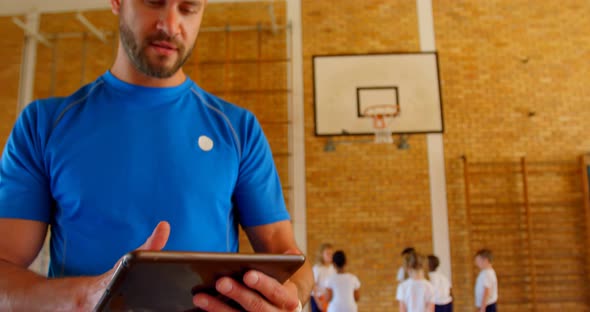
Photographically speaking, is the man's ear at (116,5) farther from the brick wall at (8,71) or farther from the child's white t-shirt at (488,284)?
the brick wall at (8,71)

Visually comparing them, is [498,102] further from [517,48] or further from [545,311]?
[545,311]

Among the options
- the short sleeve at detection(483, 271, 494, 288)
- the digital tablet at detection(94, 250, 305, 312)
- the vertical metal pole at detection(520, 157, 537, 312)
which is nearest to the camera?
the digital tablet at detection(94, 250, 305, 312)

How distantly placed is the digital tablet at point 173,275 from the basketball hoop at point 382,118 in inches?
251

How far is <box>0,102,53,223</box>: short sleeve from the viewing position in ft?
3.17

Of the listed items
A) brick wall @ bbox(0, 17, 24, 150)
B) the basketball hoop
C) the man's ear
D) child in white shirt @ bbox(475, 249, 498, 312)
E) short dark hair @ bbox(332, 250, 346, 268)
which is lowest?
child in white shirt @ bbox(475, 249, 498, 312)

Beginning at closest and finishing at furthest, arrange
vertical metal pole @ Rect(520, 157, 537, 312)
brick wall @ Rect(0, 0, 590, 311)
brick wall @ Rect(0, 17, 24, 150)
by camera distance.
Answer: vertical metal pole @ Rect(520, 157, 537, 312) < brick wall @ Rect(0, 0, 590, 311) < brick wall @ Rect(0, 17, 24, 150)

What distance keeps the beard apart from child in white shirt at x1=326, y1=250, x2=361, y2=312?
4434 millimetres

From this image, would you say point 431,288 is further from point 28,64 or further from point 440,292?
point 28,64

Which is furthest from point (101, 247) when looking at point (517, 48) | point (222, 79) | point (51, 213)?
point (517, 48)

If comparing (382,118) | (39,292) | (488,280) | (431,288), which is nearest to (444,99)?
(382,118)

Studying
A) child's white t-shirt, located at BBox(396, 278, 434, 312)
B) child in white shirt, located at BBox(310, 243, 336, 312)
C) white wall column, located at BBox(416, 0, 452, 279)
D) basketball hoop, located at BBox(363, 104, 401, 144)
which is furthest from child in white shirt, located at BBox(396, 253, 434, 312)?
basketball hoop, located at BBox(363, 104, 401, 144)

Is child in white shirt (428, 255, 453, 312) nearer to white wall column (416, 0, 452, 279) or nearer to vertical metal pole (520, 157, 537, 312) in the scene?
white wall column (416, 0, 452, 279)

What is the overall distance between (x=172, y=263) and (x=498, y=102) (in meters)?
7.49

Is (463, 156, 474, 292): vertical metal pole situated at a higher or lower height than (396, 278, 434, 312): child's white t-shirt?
higher
